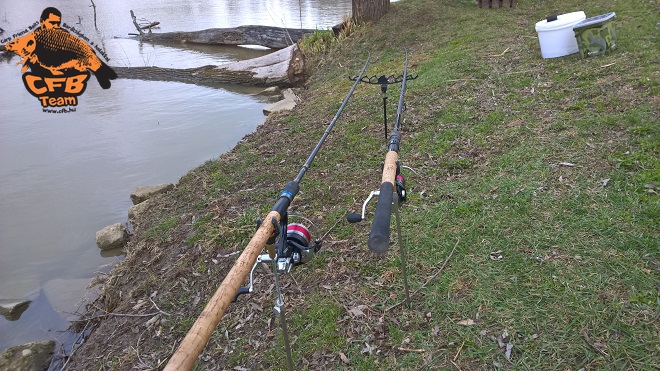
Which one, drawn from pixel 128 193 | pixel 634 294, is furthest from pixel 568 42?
pixel 128 193

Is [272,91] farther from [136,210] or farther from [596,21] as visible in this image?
[596,21]

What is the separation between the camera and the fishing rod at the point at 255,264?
1.41m

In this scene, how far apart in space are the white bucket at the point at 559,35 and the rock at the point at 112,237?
6.41 meters

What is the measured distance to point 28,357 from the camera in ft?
12.5

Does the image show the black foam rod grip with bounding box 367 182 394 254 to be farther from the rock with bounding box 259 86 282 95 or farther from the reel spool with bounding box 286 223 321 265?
the rock with bounding box 259 86 282 95

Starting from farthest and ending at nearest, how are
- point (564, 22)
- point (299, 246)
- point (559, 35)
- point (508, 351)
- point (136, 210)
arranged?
point (559, 35)
point (564, 22)
point (136, 210)
point (508, 351)
point (299, 246)

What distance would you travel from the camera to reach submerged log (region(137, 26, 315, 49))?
14469mm

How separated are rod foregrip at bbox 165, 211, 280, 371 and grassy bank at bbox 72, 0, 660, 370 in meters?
1.21

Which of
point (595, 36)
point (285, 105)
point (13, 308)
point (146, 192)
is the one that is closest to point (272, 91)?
point (285, 105)

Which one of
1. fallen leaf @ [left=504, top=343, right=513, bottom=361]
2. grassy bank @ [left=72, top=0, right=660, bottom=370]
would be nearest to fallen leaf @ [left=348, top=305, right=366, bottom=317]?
grassy bank @ [left=72, top=0, right=660, bottom=370]

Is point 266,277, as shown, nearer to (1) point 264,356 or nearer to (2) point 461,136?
(1) point 264,356

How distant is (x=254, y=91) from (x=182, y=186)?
5.79 metres

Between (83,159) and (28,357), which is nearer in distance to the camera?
(28,357)

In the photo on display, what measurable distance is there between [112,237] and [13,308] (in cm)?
118
